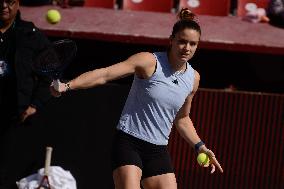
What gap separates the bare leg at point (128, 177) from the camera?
15.2 feet

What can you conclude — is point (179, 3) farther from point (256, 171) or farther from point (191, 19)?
point (191, 19)

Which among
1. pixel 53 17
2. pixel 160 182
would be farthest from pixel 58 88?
pixel 53 17

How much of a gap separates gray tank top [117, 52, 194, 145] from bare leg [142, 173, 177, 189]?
0.73ft

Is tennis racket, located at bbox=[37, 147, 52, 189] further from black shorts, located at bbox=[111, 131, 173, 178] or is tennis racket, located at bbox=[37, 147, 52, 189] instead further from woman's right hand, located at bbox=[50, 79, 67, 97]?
woman's right hand, located at bbox=[50, 79, 67, 97]

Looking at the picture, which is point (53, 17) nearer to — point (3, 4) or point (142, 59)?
point (3, 4)

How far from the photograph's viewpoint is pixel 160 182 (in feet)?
15.9

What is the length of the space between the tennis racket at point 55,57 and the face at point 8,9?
410mm

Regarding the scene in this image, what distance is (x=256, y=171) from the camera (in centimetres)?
676

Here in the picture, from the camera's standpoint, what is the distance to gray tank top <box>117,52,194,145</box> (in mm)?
4719

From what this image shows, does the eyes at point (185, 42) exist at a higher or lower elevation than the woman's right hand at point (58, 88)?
higher

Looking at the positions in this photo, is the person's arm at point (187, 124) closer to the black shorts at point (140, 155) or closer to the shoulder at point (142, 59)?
the black shorts at point (140, 155)

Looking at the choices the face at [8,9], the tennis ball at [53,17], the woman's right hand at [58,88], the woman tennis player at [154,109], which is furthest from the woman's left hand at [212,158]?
the tennis ball at [53,17]

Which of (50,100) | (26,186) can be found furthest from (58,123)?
(26,186)

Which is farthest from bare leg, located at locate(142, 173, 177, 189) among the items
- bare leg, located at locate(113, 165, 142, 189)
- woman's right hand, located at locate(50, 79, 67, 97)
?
woman's right hand, located at locate(50, 79, 67, 97)
